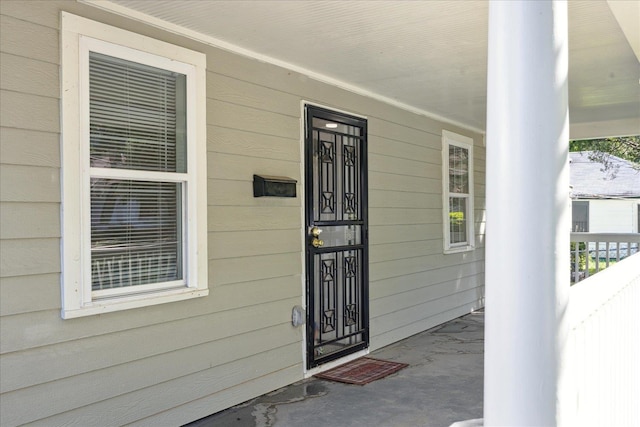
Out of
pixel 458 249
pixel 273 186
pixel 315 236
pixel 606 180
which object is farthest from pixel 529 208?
pixel 606 180

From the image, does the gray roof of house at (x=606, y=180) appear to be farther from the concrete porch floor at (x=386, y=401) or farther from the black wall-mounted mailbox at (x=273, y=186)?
the black wall-mounted mailbox at (x=273, y=186)

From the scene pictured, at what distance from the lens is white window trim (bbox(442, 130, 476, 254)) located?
666 cm

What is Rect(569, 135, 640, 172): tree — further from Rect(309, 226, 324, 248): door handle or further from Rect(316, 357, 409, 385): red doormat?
Rect(309, 226, 324, 248): door handle

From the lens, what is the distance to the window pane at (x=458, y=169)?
6.92 metres

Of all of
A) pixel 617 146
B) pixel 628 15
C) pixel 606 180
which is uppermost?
pixel 617 146

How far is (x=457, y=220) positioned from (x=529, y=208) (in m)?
5.92

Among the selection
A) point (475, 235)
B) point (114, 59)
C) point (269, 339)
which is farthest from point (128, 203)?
point (475, 235)

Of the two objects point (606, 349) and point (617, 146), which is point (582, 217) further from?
point (606, 349)

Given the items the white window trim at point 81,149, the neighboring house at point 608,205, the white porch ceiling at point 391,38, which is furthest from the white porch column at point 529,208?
the neighboring house at point 608,205

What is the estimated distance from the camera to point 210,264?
350 cm

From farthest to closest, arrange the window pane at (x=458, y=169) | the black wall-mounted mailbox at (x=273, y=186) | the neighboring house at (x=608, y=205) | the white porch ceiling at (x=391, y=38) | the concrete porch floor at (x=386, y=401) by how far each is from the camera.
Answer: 1. the neighboring house at (x=608, y=205)
2. the window pane at (x=458, y=169)
3. the black wall-mounted mailbox at (x=273, y=186)
4. the concrete porch floor at (x=386, y=401)
5. the white porch ceiling at (x=391, y=38)

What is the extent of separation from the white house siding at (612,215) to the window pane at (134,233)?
14.7 metres

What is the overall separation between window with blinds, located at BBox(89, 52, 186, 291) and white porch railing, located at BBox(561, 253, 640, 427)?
2.22 metres

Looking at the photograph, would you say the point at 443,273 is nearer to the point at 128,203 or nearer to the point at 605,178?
the point at 128,203
